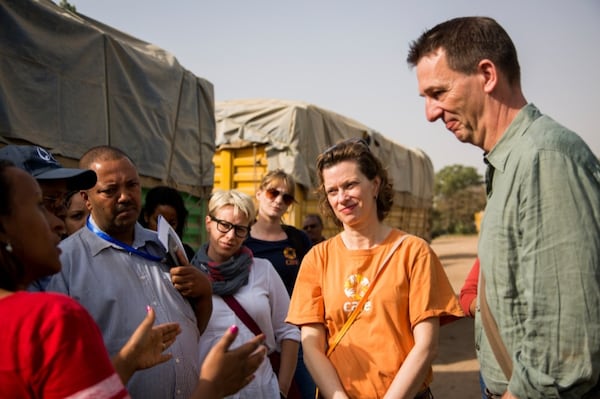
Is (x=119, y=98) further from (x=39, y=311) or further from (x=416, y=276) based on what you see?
(x=39, y=311)

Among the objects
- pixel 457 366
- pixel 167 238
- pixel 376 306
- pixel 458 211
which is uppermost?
pixel 167 238

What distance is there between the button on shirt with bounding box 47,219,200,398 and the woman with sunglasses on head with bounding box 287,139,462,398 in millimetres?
510

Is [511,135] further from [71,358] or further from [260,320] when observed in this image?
[260,320]

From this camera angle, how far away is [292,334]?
3.14 meters

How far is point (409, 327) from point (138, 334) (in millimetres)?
1203

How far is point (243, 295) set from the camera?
9.86ft

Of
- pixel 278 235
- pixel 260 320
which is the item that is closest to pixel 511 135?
pixel 260 320

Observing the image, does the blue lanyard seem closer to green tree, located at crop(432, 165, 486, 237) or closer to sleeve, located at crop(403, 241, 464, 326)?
sleeve, located at crop(403, 241, 464, 326)

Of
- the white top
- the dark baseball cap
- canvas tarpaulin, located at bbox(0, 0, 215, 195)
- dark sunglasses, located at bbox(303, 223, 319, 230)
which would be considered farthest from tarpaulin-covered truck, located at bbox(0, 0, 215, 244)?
the white top

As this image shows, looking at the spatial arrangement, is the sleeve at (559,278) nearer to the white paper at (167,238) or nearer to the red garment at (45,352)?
the red garment at (45,352)

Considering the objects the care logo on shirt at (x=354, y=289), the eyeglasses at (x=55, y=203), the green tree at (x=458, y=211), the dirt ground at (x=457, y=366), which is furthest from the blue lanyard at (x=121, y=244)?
the green tree at (x=458, y=211)

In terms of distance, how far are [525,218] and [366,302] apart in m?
1.06

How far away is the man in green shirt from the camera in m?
1.32

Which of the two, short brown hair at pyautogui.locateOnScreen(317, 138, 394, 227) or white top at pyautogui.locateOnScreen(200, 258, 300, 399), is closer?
short brown hair at pyautogui.locateOnScreen(317, 138, 394, 227)
